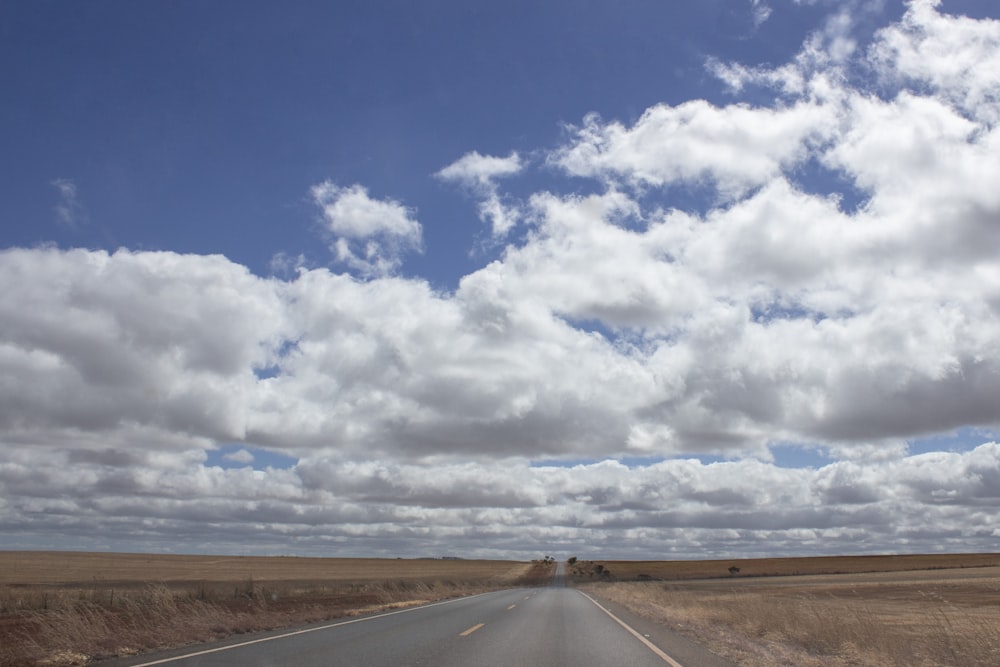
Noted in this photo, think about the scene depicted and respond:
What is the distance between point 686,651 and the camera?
15281 mm

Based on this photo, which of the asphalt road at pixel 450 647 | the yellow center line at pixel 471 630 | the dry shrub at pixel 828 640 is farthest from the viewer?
the yellow center line at pixel 471 630

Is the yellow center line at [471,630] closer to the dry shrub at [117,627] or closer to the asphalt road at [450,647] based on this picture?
the asphalt road at [450,647]

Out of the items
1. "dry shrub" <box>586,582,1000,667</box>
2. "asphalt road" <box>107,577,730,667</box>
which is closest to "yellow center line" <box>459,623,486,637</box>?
"asphalt road" <box>107,577,730,667</box>

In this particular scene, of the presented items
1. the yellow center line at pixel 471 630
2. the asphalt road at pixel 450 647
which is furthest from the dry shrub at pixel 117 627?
the yellow center line at pixel 471 630

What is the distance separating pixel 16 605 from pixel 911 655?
27.4 meters

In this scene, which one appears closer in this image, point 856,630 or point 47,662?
point 47,662

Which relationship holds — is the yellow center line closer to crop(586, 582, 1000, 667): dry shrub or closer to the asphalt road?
Answer: the asphalt road

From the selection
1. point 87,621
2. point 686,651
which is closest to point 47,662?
point 87,621

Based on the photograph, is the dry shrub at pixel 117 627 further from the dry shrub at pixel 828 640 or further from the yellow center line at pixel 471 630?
the dry shrub at pixel 828 640

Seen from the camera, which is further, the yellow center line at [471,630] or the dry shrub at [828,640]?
the yellow center line at [471,630]

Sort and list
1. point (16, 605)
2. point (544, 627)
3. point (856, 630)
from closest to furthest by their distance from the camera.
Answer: point (856, 630) < point (544, 627) < point (16, 605)

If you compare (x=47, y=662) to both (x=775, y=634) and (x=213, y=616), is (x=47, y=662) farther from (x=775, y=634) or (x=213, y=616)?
(x=775, y=634)

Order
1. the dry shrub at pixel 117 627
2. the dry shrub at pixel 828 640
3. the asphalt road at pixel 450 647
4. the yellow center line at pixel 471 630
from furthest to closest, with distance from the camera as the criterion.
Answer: the yellow center line at pixel 471 630 → the dry shrub at pixel 828 640 → the dry shrub at pixel 117 627 → the asphalt road at pixel 450 647

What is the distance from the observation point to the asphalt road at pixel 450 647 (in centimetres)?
1298
